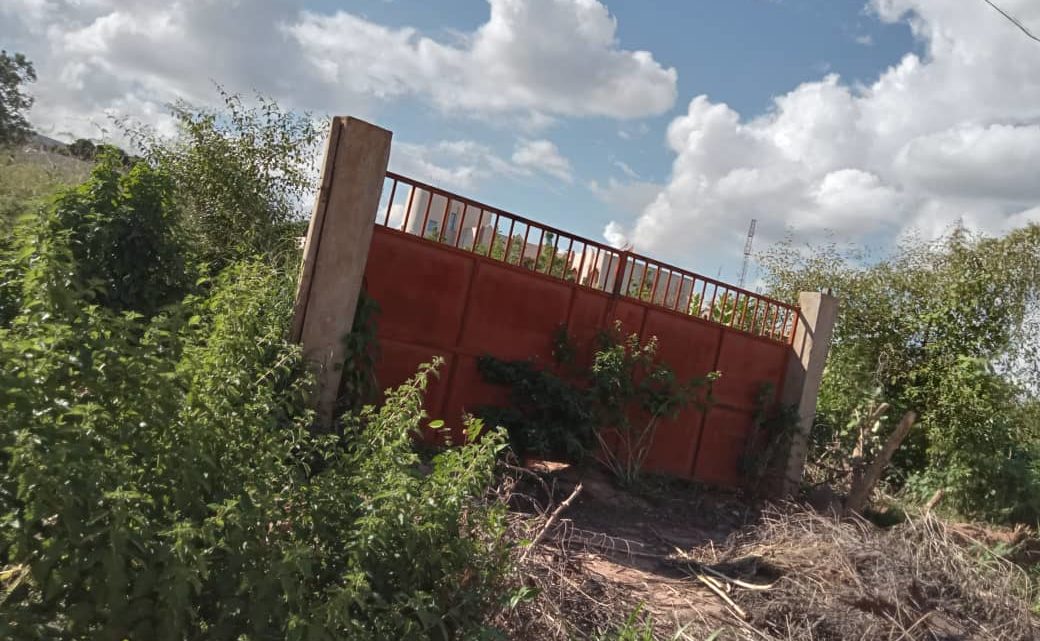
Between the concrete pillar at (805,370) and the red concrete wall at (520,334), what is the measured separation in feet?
0.69

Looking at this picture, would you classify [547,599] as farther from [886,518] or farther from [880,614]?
[886,518]

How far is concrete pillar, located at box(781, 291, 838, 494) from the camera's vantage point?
29.4 ft

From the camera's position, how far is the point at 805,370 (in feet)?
29.9

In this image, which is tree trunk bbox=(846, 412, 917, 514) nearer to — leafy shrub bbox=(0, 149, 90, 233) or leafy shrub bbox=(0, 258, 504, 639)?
leafy shrub bbox=(0, 258, 504, 639)

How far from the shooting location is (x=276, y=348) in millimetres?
5359

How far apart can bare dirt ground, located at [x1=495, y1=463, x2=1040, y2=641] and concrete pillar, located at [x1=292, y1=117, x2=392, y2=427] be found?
66.4 inches

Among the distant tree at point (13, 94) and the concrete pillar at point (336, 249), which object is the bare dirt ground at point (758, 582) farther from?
the distant tree at point (13, 94)

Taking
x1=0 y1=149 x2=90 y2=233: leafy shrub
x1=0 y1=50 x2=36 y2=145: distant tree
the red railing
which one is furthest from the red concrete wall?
x1=0 y1=50 x2=36 y2=145: distant tree

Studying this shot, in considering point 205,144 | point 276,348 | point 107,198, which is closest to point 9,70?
point 205,144

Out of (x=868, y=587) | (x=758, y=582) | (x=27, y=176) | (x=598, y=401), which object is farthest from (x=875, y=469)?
(x=27, y=176)

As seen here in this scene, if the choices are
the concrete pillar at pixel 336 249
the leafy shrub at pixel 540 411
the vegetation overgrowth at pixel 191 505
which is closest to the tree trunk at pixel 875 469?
the leafy shrub at pixel 540 411

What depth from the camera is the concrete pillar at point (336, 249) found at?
587 cm

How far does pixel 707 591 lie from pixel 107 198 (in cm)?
486

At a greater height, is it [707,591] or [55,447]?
[55,447]
